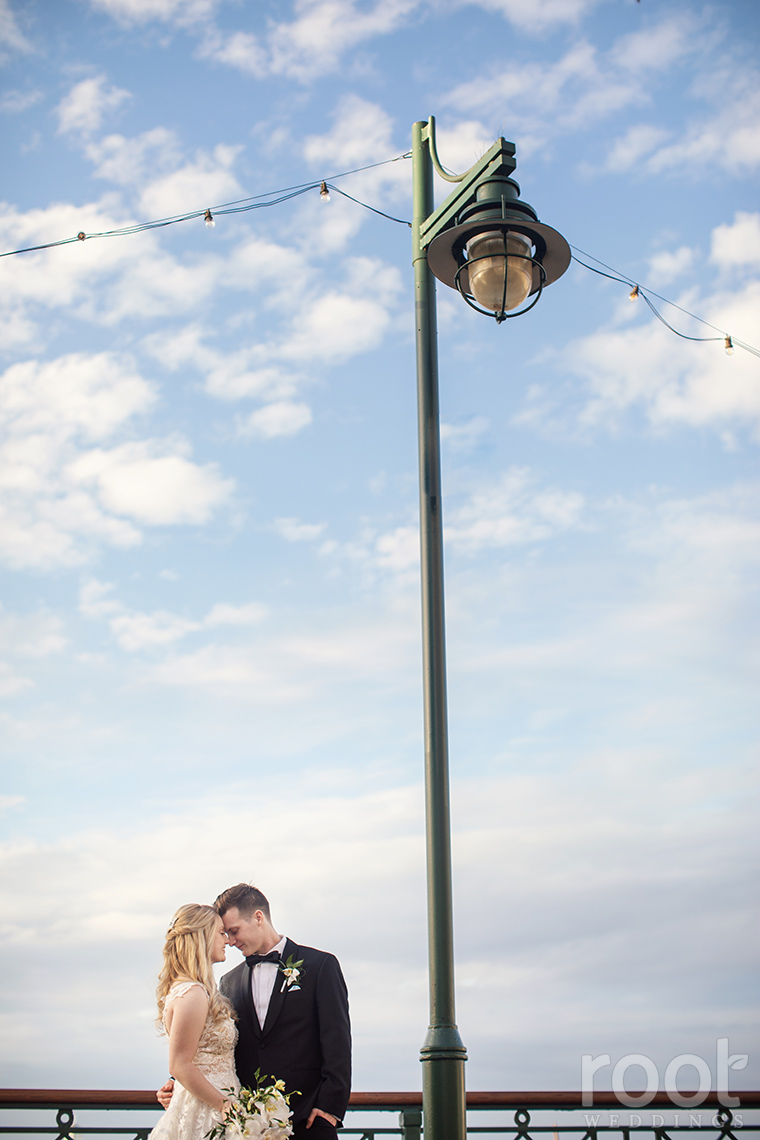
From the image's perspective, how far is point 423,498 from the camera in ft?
14.0

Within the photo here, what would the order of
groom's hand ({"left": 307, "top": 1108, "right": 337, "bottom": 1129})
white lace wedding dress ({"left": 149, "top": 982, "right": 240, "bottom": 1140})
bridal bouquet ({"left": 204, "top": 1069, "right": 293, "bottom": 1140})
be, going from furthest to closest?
white lace wedding dress ({"left": 149, "top": 982, "right": 240, "bottom": 1140}) → groom's hand ({"left": 307, "top": 1108, "right": 337, "bottom": 1129}) → bridal bouquet ({"left": 204, "top": 1069, "right": 293, "bottom": 1140})

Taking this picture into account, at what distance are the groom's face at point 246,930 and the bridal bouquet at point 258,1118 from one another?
881mm

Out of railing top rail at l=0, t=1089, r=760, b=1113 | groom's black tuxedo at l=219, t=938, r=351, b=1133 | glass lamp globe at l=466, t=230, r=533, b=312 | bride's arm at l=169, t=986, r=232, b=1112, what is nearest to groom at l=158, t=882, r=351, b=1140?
groom's black tuxedo at l=219, t=938, r=351, b=1133

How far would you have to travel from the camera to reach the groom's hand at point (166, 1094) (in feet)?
14.8

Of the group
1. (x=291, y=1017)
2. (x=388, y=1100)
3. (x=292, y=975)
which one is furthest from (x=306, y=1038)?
(x=388, y=1100)

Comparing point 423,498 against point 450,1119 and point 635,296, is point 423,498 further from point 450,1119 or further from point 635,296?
point 635,296

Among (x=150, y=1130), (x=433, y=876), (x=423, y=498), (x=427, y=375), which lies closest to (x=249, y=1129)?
(x=433, y=876)

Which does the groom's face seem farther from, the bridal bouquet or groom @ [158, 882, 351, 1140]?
the bridal bouquet

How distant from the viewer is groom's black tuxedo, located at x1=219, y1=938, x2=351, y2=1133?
415 centimetres

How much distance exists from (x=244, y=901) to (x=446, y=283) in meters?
3.12

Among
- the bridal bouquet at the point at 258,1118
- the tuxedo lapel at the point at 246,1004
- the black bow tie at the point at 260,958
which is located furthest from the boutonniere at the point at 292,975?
the bridal bouquet at the point at 258,1118

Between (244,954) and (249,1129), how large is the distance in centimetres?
113

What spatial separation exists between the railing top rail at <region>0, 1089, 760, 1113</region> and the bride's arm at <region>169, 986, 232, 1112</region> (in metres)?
0.79

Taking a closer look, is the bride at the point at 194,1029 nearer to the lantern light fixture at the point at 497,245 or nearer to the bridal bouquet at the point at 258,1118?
the bridal bouquet at the point at 258,1118
